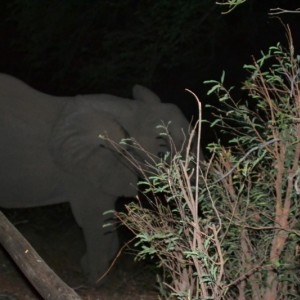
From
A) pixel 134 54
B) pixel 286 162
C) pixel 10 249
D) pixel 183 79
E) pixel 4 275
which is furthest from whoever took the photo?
pixel 183 79

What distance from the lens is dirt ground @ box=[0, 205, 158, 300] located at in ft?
22.6

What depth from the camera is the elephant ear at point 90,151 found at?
7270 millimetres

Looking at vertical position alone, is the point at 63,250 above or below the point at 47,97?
below

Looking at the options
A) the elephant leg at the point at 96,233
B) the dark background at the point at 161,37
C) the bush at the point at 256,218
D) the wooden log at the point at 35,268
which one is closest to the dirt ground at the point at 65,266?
the elephant leg at the point at 96,233

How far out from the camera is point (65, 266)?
25.1ft

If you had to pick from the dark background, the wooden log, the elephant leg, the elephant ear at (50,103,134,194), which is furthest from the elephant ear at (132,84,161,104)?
the wooden log

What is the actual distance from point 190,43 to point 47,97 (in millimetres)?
3815

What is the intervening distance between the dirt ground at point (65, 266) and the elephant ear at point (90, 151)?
2.13 feet

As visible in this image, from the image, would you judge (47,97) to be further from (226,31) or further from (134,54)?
(226,31)

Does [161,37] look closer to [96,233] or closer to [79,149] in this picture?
[79,149]

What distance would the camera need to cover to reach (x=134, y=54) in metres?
10.7

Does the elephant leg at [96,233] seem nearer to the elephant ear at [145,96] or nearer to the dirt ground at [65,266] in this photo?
the dirt ground at [65,266]

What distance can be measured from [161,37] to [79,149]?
3.57 meters

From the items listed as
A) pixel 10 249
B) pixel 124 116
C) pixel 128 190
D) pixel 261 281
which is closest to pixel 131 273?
pixel 128 190
